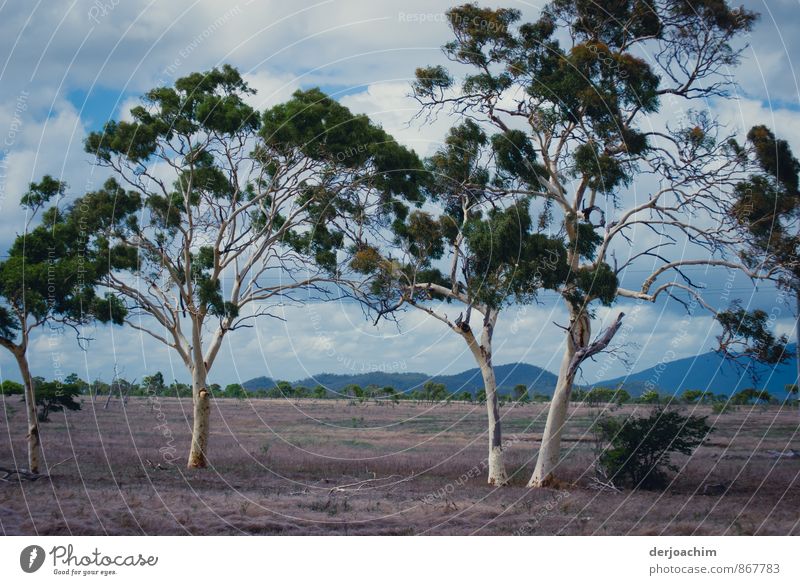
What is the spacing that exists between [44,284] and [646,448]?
17520 mm

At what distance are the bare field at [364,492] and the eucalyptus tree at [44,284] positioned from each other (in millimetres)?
1595

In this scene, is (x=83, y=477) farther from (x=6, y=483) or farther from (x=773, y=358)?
(x=773, y=358)

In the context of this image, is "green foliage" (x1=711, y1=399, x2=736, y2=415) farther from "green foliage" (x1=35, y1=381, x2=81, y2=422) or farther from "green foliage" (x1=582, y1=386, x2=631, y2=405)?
"green foliage" (x1=35, y1=381, x2=81, y2=422)

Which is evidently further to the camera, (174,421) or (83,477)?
(174,421)

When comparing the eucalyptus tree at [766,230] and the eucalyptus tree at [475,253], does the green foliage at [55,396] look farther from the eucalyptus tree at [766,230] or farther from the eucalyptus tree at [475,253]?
the eucalyptus tree at [766,230]

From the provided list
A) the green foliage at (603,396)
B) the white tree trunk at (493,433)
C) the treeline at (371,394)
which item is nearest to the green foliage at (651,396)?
the treeline at (371,394)

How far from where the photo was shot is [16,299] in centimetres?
2366

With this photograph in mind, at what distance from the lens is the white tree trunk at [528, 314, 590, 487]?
74.3 ft

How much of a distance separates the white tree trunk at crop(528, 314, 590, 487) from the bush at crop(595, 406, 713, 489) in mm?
1609

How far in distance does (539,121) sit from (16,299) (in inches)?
613

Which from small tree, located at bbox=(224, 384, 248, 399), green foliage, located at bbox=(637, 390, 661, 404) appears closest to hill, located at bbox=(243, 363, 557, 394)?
small tree, located at bbox=(224, 384, 248, 399)

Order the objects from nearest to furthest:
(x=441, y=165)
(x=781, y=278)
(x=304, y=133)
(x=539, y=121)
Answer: (x=781, y=278)
(x=539, y=121)
(x=441, y=165)
(x=304, y=133)
